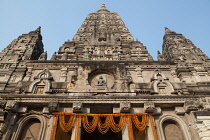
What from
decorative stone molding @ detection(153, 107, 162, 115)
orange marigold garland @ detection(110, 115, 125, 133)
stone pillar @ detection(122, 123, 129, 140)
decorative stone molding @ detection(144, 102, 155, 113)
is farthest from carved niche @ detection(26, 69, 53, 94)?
decorative stone molding @ detection(153, 107, 162, 115)

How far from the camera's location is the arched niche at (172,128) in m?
10.9

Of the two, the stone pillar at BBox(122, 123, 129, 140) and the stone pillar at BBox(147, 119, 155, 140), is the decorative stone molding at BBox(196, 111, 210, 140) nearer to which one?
the stone pillar at BBox(147, 119, 155, 140)

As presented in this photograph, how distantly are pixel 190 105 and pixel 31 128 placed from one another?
10551mm

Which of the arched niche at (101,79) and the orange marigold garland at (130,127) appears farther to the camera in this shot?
the arched niche at (101,79)

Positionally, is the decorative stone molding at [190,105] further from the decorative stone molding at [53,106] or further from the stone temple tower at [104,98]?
the decorative stone molding at [53,106]

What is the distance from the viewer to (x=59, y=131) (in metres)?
11.2

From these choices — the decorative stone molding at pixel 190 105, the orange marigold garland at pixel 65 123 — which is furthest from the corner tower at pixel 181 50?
the orange marigold garland at pixel 65 123

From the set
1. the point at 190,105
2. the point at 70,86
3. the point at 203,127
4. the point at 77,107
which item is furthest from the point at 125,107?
the point at 203,127

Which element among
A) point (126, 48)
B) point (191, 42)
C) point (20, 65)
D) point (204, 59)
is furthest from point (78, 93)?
point (191, 42)

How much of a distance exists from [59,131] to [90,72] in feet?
17.2

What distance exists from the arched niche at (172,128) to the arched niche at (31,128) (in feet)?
24.2

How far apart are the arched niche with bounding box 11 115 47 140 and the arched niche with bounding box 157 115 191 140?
7.39 m

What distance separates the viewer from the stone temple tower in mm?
11000

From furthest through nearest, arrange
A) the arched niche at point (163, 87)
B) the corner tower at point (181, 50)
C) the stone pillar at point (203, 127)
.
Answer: the corner tower at point (181, 50), the arched niche at point (163, 87), the stone pillar at point (203, 127)
